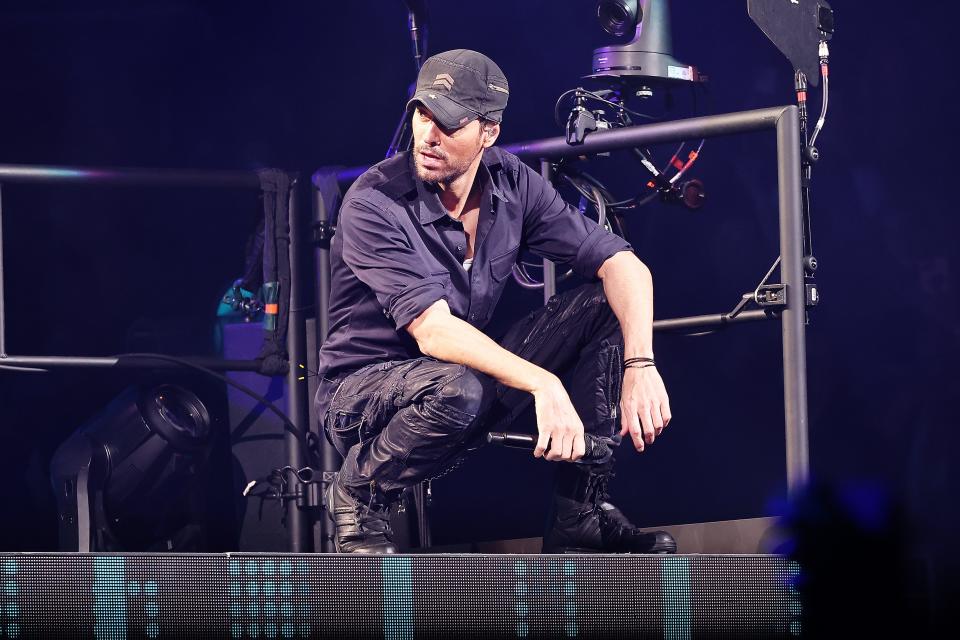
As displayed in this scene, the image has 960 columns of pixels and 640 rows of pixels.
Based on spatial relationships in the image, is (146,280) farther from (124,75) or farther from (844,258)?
(844,258)

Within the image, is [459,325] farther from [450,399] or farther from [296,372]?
[296,372]

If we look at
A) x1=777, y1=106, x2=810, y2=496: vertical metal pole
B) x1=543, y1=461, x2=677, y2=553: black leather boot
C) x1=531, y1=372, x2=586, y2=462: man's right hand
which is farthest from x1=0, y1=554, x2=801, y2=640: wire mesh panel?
x1=777, y1=106, x2=810, y2=496: vertical metal pole

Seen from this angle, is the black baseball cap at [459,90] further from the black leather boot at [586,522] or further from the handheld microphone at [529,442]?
the black leather boot at [586,522]

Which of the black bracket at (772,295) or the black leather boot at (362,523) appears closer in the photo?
the black leather boot at (362,523)

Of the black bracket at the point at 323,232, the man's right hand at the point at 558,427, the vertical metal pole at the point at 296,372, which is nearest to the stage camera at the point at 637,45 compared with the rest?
the black bracket at the point at 323,232

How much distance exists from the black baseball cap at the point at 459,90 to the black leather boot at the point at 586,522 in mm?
847

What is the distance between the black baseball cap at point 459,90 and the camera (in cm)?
302

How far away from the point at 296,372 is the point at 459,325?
4.26 feet

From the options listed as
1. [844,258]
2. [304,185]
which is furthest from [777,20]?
[304,185]

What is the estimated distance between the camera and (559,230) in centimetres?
325

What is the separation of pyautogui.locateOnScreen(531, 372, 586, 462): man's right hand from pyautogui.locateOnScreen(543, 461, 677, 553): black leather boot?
391mm

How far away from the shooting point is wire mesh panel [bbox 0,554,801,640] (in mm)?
2100

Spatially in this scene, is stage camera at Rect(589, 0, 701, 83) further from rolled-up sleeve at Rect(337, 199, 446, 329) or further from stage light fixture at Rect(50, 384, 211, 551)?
stage light fixture at Rect(50, 384, 211, 551)

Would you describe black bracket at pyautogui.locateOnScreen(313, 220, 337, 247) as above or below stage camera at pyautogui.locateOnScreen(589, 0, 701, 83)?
below
